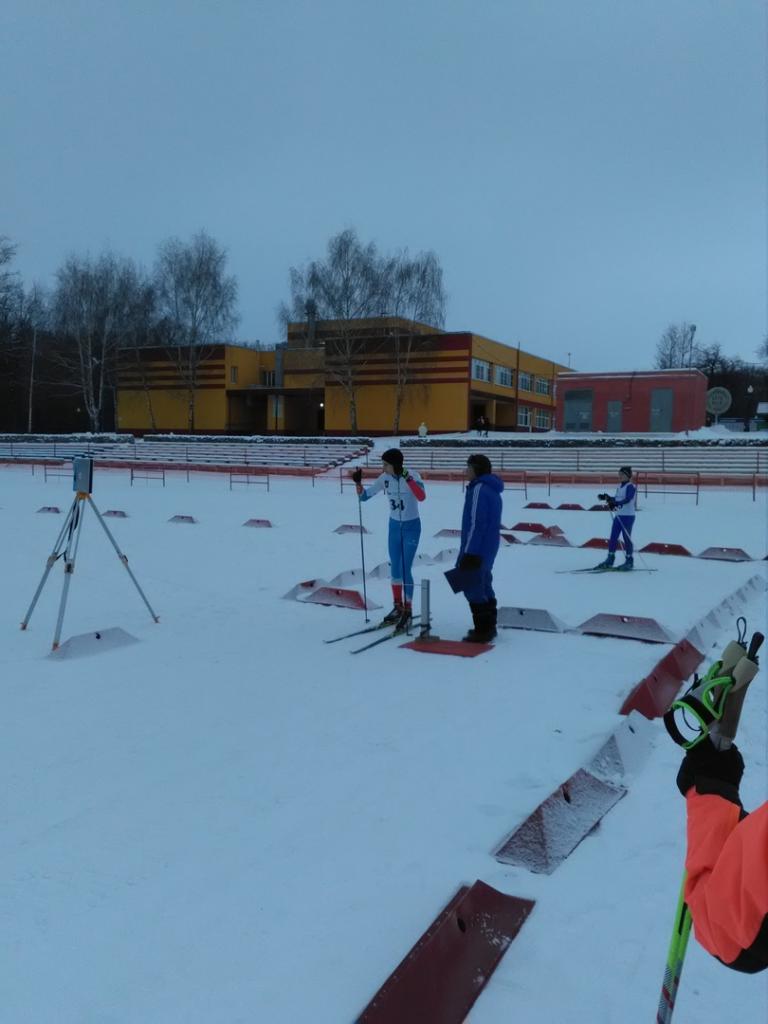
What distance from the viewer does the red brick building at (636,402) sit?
4419 cm

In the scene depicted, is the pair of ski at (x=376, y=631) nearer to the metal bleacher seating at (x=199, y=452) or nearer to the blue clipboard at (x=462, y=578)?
the blue clipboard at (x=462, y=578)

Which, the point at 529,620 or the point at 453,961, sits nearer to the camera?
the point at 453,961

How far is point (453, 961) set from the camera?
2.57m

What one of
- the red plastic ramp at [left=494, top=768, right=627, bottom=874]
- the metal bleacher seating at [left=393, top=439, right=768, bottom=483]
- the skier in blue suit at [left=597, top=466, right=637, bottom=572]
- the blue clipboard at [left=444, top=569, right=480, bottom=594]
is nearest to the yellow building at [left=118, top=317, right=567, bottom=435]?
the metal bleacher seating at [left=393, top=439, right=768, bottom=483]

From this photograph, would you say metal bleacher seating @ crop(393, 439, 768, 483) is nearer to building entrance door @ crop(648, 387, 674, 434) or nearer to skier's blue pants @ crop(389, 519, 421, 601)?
building entrance door @ crop(648, 387, 674, 434)

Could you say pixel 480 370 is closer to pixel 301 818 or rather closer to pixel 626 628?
pixel 626 628

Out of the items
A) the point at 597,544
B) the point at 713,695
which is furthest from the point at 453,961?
the point at 597,544

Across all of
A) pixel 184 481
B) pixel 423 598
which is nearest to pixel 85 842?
pixel 423 598

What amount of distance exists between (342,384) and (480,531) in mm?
40496

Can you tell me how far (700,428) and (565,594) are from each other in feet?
137

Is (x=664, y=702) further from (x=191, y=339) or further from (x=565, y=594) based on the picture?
(x=191, y=339)

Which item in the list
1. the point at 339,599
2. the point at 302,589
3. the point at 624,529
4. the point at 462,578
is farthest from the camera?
the point at 624,529

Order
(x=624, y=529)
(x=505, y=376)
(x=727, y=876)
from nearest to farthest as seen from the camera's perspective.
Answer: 1. (x=727, y=876)
2. (x=624, y=529)
3. (x=505, y=376)

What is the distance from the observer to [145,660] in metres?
6.23
